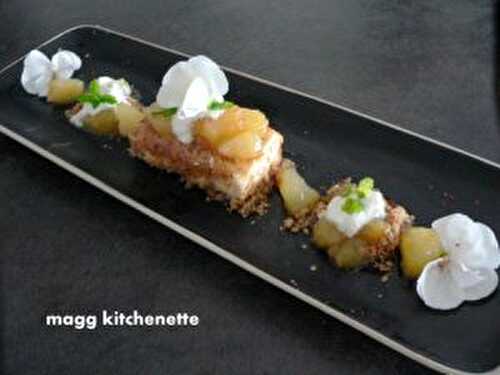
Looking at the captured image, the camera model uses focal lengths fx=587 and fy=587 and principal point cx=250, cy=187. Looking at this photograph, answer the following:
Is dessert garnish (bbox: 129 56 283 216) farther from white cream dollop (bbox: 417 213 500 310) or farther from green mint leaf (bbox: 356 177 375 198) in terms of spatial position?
white cream dollop (bbox: 417 213 500 310)

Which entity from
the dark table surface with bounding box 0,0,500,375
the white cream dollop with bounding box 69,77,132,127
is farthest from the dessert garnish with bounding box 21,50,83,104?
the dark table surface with bounding box 0,0,500,375

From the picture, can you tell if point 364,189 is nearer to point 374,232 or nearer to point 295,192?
point 374,232

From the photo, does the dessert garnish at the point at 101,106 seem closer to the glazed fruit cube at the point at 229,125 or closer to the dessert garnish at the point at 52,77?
the dessert garnish at the point at 52,77

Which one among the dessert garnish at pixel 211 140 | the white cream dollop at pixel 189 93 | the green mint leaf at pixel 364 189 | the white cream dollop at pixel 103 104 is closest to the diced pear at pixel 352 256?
the green mint leaf at pixel 364 189

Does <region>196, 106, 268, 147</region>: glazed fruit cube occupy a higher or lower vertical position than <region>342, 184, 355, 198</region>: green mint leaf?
higher

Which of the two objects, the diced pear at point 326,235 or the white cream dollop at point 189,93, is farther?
the white cream dollop at point 189,93

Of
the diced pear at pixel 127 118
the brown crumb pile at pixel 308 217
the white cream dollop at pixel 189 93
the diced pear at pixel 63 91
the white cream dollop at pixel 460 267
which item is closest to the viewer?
the white cream dollop at pixel 460 267
